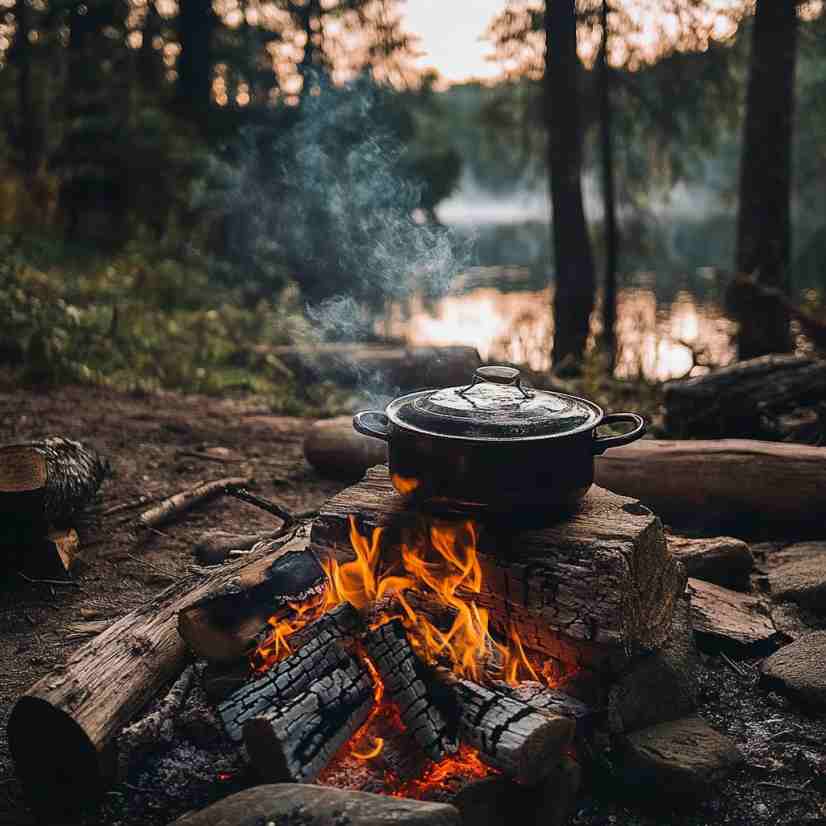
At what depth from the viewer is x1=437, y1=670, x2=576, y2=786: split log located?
2449 mm

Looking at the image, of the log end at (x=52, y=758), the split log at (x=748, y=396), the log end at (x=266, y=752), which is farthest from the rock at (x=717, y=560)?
the log end at (x=52, y=758)

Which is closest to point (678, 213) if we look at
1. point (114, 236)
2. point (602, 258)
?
point (602, 258)

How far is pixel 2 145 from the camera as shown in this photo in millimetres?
11891

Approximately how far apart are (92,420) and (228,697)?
409 centimetres

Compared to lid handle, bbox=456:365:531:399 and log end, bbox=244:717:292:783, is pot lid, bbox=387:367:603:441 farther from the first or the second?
log end, bbox=244:717:292:783

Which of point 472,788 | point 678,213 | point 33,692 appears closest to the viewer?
point 472,788

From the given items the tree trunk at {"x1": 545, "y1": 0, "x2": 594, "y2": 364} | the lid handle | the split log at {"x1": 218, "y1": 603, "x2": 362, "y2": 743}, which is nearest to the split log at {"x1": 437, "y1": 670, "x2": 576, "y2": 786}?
the split log at {"x1": 218, "y1": 603, "x2": 362, "y2": 743}

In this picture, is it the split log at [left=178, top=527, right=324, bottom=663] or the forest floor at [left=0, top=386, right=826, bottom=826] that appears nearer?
the forest floor at [left=0, top=386, right=826, bottom=826]

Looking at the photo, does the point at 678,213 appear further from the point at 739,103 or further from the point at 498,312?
the point at 739,103

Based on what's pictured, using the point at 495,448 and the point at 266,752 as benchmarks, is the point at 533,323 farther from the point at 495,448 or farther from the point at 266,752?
the point at 266,752

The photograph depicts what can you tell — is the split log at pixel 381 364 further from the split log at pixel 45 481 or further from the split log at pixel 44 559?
the split log at pixel 44 559

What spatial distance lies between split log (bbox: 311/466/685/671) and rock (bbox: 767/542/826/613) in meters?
0.86

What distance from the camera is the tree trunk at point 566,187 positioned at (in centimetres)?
964

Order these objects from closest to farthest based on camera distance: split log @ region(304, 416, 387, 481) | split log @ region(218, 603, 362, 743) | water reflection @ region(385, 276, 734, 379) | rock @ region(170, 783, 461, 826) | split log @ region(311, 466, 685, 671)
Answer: rock @ region(170, 783, 461, 826), split log @ region(218, 603, 362, 743), split log @ region(311, 466, 685, 671), split log @ region(304, 416, 387, 481), water reflection @ region(385, 276, 734, 379)
